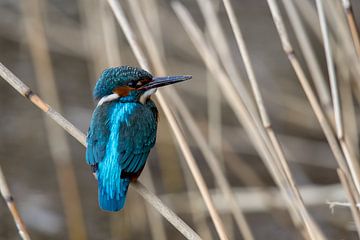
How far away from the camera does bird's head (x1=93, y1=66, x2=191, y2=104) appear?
2.91 metres

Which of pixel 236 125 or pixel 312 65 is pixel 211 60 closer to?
pixel 312 65

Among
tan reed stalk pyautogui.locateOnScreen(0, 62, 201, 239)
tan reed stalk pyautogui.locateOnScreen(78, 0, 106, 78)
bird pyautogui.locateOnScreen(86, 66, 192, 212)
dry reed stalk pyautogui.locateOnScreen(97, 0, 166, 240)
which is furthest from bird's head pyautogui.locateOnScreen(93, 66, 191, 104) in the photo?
tan reed stalk pyautogui.locateOnScreen(78, 0, 106, 78)

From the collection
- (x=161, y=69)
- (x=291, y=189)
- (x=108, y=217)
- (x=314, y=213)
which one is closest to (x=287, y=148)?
(x=314, y=213)

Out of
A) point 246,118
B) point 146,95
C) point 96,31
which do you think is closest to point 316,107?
point 246,118

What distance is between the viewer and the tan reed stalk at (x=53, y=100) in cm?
408

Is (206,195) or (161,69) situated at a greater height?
(161,69)

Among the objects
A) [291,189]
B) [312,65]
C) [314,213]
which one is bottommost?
[314,213]

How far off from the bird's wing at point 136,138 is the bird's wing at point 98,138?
0.19 ft

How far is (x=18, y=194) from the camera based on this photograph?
4977 mm

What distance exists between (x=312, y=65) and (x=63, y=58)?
10.2 ft

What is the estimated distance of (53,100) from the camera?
409 cm

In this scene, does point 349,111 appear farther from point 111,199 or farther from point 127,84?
point 111,199

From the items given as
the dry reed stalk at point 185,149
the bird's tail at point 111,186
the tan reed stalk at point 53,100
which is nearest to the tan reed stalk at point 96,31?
the tan reed stalk at point 53,100

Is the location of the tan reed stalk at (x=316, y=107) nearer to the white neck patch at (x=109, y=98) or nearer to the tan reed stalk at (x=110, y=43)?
the white neck patch at (x=109, y=98)
